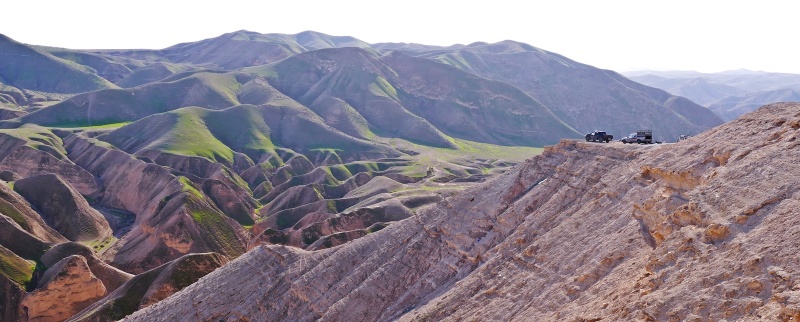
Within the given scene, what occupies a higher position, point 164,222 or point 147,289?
point 147,289

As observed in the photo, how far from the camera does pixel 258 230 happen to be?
84.4m

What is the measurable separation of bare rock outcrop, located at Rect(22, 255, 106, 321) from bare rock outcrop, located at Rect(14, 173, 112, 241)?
83.2 feet

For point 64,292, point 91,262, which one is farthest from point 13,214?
point 64,292

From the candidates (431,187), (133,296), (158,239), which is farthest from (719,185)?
(431,187)

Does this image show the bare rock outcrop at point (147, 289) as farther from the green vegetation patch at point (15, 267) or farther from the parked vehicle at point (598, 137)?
the parked vehicle at point (598, 137)

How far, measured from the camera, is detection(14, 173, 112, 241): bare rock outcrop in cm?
8088

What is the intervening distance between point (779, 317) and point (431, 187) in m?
Result: 85.6

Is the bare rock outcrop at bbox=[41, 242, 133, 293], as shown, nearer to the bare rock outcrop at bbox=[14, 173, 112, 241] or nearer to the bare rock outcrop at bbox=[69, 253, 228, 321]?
the bare rock outcrop at bbox=[69, 253, 228, 321]

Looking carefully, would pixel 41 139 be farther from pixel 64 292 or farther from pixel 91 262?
pixel 64 292

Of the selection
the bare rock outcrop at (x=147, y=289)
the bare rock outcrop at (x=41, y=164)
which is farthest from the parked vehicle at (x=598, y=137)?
the bare rock outcrop at (x=41, y=164)

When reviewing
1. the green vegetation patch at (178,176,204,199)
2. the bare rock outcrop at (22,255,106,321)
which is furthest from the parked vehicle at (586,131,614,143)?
the green vegetation patch at (178,176,204,199)

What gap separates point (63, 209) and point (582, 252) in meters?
74.5

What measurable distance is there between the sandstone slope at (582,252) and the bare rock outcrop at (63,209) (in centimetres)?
4350

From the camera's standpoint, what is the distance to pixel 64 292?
55719mm
